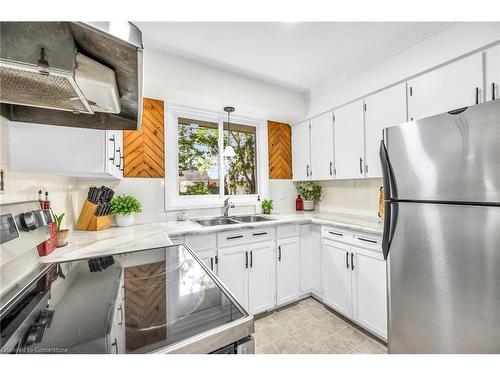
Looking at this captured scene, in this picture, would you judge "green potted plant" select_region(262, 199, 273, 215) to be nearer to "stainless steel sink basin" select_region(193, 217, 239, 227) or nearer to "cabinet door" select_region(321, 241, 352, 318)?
"stainless steel sink basin" select_region(193, 217, 239, 227)

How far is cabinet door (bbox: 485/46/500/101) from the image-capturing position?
1390mm

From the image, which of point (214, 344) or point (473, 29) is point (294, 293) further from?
point (473, 29)

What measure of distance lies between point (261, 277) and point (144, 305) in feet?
5.45

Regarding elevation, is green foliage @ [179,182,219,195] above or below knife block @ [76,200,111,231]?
above

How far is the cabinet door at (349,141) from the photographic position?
2250mm

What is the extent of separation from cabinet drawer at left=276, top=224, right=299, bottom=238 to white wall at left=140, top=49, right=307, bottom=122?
1.41 meters

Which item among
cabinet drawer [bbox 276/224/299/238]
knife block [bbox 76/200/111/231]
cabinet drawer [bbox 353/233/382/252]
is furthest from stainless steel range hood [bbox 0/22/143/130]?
cabinet drawer [bbox 353/233/382/252]

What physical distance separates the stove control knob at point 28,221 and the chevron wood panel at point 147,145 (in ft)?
4.34

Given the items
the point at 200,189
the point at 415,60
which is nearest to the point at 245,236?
the point at 200,189

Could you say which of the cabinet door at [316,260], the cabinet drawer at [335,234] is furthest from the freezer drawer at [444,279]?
the cabinet door at [316,260]

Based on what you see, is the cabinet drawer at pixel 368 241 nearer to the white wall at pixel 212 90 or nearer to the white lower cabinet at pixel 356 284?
the white lower cabinet at pixel 356 284

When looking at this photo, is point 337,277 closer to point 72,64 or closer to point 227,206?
point 227,206
